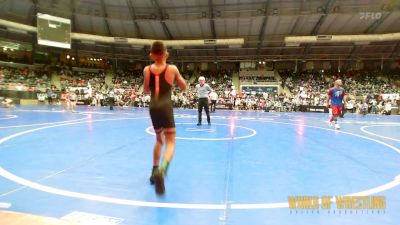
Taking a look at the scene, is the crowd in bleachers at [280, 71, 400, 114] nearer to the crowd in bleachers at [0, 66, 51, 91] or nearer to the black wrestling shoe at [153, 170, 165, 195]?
the black wrestling shoe at [153, 170, 165, 195]

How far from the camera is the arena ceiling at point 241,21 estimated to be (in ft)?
101

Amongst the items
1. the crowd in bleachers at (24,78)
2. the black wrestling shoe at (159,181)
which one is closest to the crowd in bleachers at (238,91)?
the crowd in bleachers at (24,78)

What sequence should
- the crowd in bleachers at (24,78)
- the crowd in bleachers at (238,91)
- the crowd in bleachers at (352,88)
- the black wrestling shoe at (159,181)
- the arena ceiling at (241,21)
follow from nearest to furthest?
the black wrestling shoe at (159,181), the crowd in bleachers at (352,88), the crowd in bleachers at (238,91), the arena ceiling at (241,21), the crowd in bleachers at (24,78)

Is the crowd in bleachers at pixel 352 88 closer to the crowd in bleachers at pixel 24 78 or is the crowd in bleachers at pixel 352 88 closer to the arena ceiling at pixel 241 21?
the arena ceiling at pixel 241 21

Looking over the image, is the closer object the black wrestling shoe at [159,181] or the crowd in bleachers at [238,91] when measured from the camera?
the black wrestling shoe at [159,181]

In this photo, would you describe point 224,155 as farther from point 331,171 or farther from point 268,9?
point 268,9

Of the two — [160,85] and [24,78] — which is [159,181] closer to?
[160,85]

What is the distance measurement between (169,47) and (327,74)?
21.1m

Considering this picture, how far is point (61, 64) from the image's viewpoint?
1661 inches

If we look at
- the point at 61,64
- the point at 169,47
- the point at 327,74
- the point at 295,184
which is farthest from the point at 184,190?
the point at 61,64

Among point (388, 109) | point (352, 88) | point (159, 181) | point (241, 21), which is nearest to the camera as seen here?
point (159, 181)

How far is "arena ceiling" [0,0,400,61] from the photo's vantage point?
3068 centimetres

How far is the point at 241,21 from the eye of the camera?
3300 centimetres

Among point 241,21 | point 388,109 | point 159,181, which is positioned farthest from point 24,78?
point 159,181
